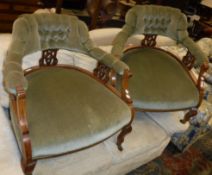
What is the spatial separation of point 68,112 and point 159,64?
888mm

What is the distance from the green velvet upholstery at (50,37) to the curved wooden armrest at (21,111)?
0.18 metres

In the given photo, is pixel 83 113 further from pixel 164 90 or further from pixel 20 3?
pixel 20 3

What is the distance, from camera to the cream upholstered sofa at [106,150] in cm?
124

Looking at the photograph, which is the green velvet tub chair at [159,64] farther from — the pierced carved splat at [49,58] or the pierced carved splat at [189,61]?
the pierced carved splat at [49,58]

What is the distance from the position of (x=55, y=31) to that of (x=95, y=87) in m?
0.40

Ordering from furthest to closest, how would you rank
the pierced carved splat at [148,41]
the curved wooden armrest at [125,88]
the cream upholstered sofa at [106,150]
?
the pierced carved splat at [148,41]
the curved wooden armrest at [125,88]
the cream upholstered sofa at [106,150]

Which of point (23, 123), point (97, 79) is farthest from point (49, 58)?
point (23, 123)

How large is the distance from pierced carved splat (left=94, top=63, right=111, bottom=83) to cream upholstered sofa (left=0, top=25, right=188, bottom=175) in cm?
10

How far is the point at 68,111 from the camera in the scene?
1.22 metres

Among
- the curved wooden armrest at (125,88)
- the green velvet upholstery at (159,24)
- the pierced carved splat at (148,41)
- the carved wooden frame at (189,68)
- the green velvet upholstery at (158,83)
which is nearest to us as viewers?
the curved wooden armrest at (125,88)

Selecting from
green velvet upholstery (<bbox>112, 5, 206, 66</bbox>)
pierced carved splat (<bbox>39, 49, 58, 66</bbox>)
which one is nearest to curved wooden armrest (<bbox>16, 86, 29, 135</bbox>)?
pierced carved splat (<bbox>39, 49, 58, 66</bbox>)

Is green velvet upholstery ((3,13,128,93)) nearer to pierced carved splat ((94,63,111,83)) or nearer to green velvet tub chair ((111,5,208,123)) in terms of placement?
pierced carved splat ((94,63,111,83))

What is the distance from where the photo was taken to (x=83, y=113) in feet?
4.04

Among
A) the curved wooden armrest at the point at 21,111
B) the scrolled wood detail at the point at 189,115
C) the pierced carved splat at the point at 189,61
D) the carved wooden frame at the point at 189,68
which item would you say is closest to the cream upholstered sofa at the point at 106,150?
the scrolled wood detail at the point at 189,115
